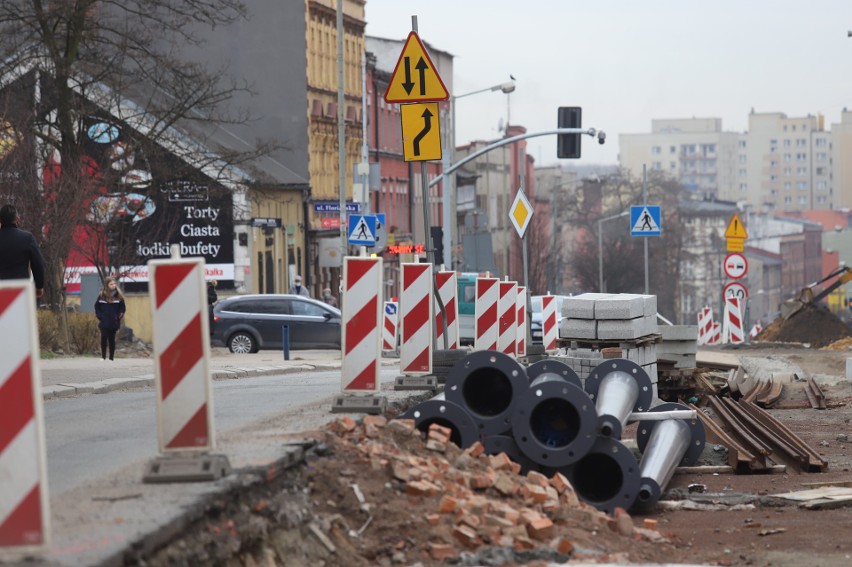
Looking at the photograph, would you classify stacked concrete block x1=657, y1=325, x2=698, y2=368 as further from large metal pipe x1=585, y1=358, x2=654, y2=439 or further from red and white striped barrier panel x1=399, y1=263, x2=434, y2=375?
red and white striped barrier panel x1=399, y1=263, x2=434, y2=375

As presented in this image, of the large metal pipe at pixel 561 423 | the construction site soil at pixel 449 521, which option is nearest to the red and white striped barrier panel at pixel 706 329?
the construction site soil at pixel 449 521

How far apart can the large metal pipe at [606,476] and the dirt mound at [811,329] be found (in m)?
41.0

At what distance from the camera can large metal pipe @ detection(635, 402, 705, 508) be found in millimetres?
12359

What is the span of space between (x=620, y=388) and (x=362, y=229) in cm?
2280

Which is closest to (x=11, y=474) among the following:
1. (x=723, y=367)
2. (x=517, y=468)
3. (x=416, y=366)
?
(x=517, y=468)

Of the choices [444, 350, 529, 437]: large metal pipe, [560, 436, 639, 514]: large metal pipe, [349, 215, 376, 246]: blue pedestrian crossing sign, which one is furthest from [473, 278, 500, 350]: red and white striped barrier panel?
[349, 215, 376, 246]: blue pedestrian crossing sign

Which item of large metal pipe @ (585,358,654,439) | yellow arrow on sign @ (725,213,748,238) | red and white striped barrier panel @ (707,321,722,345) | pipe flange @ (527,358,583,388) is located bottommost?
red and white striped barrier panel @ (707,321,722,345)

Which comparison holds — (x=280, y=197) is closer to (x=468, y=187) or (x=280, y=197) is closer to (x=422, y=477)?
(x=468, y=187)

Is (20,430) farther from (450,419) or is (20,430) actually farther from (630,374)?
(630,374)

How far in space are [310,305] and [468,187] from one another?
65.9 m

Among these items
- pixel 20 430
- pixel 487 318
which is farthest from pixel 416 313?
pixel 20 430

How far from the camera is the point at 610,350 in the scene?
1948cm

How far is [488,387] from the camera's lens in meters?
13.2

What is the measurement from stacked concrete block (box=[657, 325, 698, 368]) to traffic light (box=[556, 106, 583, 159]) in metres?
11.8
